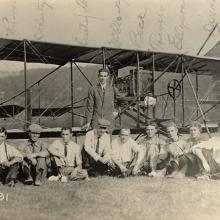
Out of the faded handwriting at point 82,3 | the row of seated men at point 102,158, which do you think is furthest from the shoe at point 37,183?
the faded handwriting at point 82,3

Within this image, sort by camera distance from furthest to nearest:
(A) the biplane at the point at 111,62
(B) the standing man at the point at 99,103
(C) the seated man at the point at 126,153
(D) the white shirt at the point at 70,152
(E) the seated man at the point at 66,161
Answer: (A) the biplane at the point at 111,62, (B) the standing man at the point at 99,103, (C) the seated man at the point at 126,153, (D) the white shirt at the point at 70,152, (E) the seated man at the point at 66,161

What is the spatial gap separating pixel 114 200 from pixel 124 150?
5.46 feet

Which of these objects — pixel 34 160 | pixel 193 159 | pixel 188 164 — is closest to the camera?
pixel 34 160

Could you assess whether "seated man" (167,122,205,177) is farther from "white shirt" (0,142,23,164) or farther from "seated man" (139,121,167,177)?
"white shirt" (0,142,23,164)

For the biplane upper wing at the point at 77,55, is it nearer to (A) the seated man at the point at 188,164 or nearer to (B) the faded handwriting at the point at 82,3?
(B) the faded handwriting at the point at 82,3

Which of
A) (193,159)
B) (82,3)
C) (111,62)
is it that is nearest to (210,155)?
(193,159)

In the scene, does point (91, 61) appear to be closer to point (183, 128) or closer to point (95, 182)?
point (183, 128)

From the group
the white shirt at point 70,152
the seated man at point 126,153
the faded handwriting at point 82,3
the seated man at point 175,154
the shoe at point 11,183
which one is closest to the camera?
the shoe at point 11,183

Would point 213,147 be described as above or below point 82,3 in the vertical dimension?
Result: below

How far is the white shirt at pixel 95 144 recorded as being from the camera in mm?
5457

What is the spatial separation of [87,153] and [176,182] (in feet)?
4.30

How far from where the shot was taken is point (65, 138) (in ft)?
17.8

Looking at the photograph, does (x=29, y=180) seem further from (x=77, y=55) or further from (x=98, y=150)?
(x=77, y=55)

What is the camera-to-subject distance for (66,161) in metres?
5.32
